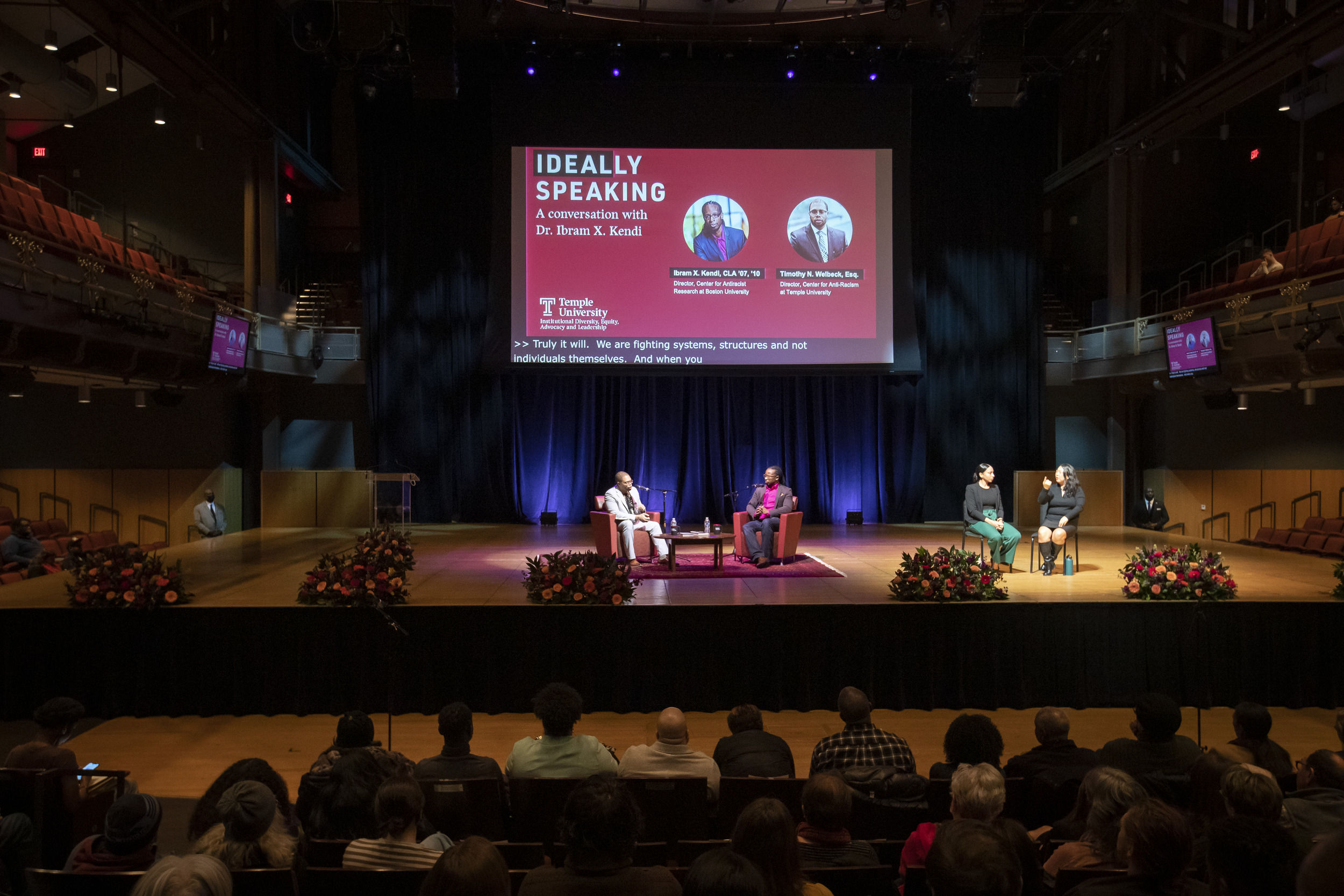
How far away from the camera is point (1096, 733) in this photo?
5957mm

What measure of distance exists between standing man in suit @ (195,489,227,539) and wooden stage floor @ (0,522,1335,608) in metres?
0.15

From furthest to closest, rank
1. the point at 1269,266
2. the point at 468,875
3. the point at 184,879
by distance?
the point at 1269,266, the point at 184,879, the point at 468,875

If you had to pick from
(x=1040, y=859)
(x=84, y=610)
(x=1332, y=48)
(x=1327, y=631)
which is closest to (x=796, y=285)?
(x=1332, y=48)

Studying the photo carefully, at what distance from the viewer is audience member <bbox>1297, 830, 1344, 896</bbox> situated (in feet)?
3.78

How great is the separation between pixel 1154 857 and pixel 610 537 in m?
7.41

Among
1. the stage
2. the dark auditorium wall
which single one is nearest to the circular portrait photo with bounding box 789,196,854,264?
the dark auditorium wall

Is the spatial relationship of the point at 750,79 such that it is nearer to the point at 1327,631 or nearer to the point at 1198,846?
the point at 1327,631

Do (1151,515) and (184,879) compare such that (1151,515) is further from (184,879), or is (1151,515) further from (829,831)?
(184,879)

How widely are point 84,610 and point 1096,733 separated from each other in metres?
7.02

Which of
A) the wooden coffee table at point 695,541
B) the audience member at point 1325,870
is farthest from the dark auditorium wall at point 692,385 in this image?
the audience member at point 1325,870

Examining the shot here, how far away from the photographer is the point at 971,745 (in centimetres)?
328

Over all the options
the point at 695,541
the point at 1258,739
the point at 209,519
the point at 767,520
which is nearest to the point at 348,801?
the point at 1258,739

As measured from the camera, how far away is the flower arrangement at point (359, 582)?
640 centimetres

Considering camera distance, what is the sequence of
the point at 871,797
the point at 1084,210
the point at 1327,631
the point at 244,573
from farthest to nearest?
the point at 1084,210
the point at 244,573
the point at 1327,631
the point at 871,797
